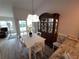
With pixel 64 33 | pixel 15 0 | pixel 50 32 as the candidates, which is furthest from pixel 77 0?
pixel 15 0

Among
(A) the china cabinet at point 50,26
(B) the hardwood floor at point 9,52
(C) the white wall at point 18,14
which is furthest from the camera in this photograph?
(C) the white wall at point 18,14

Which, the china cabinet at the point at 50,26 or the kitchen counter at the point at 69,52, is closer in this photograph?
the kitchen counter at the point at 69,52

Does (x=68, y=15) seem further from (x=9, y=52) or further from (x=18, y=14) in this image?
(x=18, y=14)

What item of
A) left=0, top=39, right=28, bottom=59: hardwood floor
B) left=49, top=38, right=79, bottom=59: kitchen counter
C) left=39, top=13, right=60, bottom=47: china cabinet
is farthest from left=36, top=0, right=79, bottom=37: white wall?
left=0, top=39, right=28, bottom=59: hardwood floor

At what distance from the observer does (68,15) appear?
3.48 meters

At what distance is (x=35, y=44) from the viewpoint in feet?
8.67

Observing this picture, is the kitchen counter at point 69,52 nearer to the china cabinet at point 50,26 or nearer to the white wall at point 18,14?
the china cabinet at point 50,26

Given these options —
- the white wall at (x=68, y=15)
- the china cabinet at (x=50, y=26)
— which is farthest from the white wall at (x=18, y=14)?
the white wall at (x=68, y=15)

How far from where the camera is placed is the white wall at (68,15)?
3.18m

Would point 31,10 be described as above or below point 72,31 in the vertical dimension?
above

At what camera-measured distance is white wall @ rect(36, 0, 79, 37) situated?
10.4ft

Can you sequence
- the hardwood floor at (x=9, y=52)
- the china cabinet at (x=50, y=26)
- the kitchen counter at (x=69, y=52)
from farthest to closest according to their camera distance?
the china cabinet at (x=50, y=26) < the hardwood floor at (x=9, y=52) < the kitchen counter at (x=69, y=52)

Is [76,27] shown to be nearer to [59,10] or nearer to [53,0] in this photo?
[59,10]

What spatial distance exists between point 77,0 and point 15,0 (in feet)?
11.8
